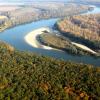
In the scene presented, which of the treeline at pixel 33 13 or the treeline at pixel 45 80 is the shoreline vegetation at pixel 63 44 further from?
the treeline at pixel 33 13

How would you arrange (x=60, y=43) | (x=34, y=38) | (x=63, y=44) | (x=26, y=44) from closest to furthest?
(x=63, y=44), (x=60, y=43), (x=26, y=44), (x=34, y=38)

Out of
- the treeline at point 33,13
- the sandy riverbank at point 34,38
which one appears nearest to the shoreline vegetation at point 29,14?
the treeline at point 33,13

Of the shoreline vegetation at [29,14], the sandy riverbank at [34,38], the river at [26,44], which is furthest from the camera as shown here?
the shoreline vegetation at [29,14]

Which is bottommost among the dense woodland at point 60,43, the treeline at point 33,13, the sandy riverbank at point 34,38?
the treeline at point 33,13

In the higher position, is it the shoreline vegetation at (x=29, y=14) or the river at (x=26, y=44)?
the river at (x=26, y=44)

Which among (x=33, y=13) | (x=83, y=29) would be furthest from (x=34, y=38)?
(x=33, y=13)

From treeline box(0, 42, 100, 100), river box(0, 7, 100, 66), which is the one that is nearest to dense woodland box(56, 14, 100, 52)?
river box(0, 7, 100, 66)

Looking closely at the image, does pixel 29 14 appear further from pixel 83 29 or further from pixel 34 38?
pixel 34 38
